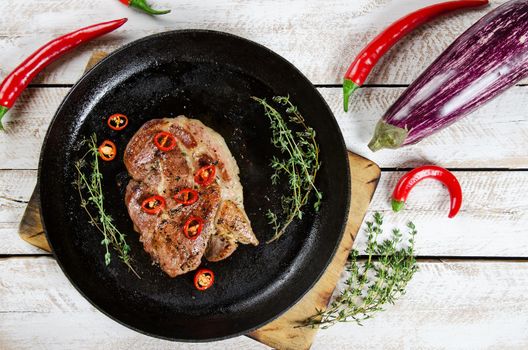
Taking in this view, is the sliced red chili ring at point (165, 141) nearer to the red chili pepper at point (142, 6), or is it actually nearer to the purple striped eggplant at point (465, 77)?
the red chili pepper at point (142, 6)

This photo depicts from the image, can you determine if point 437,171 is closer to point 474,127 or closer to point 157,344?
point 474,127

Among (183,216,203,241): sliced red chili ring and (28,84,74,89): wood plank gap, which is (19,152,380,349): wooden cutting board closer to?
(28,84,74,89): wood plank gap

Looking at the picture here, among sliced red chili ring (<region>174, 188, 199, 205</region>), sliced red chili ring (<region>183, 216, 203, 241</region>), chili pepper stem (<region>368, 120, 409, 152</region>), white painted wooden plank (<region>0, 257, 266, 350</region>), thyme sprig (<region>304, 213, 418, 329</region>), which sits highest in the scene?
chili pepper stem (<region>368, 120, 409, 152</region>)

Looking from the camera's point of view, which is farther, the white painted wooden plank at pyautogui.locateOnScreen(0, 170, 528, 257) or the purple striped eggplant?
the white painted wooden plank at pyautogui.locateOnScreen(0, 170, 528, 257)

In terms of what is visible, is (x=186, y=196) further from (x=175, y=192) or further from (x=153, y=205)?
(x=153, y=205)

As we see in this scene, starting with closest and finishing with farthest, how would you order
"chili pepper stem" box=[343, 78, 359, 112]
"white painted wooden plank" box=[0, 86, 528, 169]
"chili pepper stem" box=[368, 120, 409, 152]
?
"chili pepper stem" box=[368, 120, 409, 152] < "chili pepper stem" box=[343, 78, 359, 112] < "white painted wooden plank" box=[0, 86, 528, 169]

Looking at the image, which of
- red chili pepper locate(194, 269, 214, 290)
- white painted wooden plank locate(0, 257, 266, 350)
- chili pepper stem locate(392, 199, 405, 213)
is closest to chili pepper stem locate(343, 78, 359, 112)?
chili pepper stem locate(392, 199, 405, 213)

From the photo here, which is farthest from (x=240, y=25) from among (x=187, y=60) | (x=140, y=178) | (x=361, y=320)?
(x=361, y=320)

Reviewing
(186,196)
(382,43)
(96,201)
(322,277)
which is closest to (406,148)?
(382,43)
